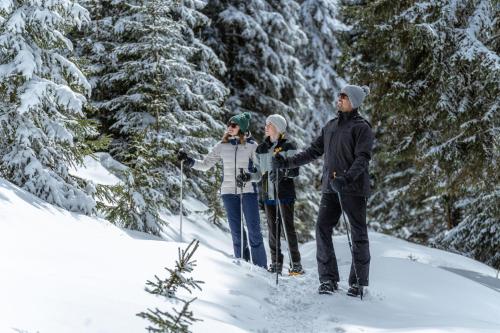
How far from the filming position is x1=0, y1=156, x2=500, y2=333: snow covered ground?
132 inches

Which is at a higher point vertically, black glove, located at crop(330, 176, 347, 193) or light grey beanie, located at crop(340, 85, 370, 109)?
light grey beanie, located at crop(340, 85, 370, 109)

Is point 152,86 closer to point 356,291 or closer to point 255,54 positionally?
point 255,54

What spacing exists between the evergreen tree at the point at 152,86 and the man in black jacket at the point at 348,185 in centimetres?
529

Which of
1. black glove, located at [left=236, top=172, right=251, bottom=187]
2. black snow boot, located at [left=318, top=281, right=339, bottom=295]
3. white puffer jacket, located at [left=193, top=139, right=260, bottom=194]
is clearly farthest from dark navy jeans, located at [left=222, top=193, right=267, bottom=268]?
black snow boot, located at [left=318, top=281, right=339, bottom=295]

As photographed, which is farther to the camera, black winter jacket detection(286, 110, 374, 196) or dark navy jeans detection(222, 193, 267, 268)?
dark navy jeans detection(222, 193, 267, 268)

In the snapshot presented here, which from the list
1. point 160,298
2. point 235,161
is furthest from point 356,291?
point 160,298

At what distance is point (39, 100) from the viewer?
7.56 metres

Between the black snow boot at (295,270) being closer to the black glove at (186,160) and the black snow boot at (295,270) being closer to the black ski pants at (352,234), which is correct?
the black ski pants at (352,234)

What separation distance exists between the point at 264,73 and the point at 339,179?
41.3 ft

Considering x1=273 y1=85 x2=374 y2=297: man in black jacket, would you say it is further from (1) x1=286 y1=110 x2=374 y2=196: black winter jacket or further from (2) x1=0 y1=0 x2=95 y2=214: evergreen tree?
(2) x1=0 y1=0 x2=95 y2=214: evergreen tree

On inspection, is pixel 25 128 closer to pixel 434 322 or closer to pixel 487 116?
pixel 434 322

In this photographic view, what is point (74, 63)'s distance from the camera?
8984 millimetres

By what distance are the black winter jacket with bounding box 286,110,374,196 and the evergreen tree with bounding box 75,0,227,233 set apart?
5404 millimetres

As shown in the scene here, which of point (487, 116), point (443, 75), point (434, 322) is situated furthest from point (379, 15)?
point (434, 322)
